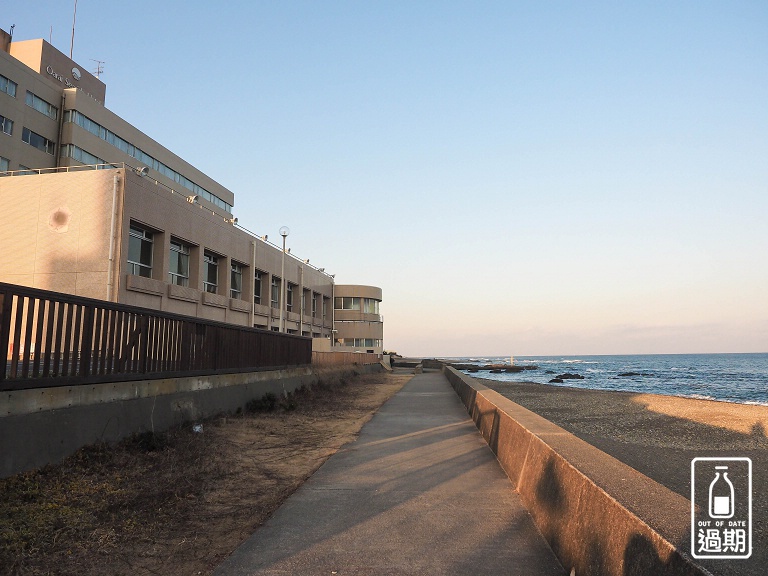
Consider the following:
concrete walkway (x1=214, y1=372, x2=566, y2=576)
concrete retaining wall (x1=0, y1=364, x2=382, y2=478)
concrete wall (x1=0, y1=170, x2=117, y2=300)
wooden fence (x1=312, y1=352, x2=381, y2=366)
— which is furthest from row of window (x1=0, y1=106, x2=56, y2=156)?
concrete walkway (x1=214, y1=372, x2=566, y2=576)

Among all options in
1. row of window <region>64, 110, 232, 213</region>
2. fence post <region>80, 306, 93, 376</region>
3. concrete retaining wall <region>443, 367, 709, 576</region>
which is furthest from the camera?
row of window <region>64, 110, 232, 213</region>

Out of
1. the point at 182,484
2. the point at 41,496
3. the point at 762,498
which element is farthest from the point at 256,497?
the point at 762,498

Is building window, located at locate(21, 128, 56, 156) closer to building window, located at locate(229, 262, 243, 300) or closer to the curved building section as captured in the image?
building window, located at locate(229, 262, 243, 300)

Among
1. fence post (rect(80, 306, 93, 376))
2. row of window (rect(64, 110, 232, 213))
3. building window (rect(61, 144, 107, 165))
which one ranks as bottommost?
fence post (rect(80, 306, 93, 376))

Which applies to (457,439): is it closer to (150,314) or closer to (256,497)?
(256,497)

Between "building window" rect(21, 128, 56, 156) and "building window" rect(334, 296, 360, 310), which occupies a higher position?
"building window" rect(21, 128, 56, 156)

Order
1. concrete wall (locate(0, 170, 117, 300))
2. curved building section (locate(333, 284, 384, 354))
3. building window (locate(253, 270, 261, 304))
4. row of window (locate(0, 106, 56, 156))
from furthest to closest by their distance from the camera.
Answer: curved building section (locate(333, 284, 384, 354))
building window (locate(253, 270, 261, 304))
row of window (locate(0, 106, 56, 156))
concrete wall (locate(0, 170, 117, 300))

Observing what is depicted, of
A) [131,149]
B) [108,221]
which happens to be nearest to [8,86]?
[131,149]

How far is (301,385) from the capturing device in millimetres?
20266

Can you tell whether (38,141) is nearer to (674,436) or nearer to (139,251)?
(139,251)

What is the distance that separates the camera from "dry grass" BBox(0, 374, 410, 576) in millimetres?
4535

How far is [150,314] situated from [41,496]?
4.18 m

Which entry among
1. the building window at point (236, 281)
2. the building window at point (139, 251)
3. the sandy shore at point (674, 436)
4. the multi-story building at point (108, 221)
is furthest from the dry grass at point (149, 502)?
the building window at point (236, 281)

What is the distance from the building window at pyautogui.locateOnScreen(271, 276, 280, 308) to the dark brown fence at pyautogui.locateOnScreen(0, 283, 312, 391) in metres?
30.7
